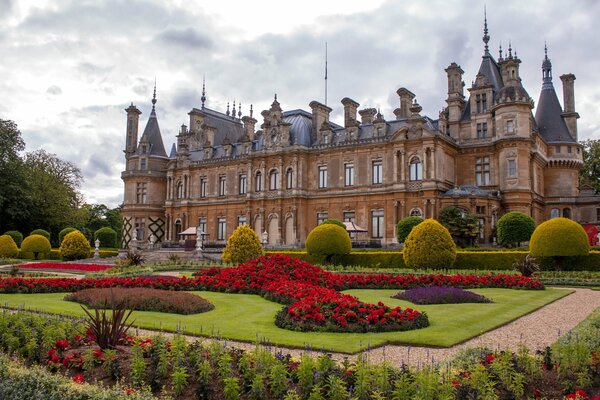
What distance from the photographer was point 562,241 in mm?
20984

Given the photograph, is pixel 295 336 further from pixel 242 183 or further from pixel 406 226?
pixel 242 183

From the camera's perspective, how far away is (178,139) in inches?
2002

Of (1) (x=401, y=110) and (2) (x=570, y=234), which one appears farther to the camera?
(1) (x=401, y=110)

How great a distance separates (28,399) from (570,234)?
20.5 meters

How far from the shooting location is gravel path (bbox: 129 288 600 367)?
781cm

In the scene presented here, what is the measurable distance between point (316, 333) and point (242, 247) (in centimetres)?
1546

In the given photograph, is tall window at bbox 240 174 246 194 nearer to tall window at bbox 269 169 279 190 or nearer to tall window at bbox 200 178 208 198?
tall window at bbox 269 169 279 190

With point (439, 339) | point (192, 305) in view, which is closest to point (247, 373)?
point (439, 339)

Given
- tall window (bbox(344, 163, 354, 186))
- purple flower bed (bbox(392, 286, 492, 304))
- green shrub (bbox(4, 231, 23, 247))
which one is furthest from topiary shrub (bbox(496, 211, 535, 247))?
green shrub (bbox(4, 231, 23, 247))

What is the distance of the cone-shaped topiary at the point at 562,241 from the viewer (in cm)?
2092

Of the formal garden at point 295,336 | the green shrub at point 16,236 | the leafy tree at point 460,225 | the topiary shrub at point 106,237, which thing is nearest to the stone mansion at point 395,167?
the leafy tree at point 460,225

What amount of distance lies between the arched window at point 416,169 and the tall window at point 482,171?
4.18 meters

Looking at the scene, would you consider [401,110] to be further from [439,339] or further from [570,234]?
[439,339]

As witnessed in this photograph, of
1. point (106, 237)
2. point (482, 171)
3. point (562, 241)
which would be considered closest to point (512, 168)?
point (482, 171)
